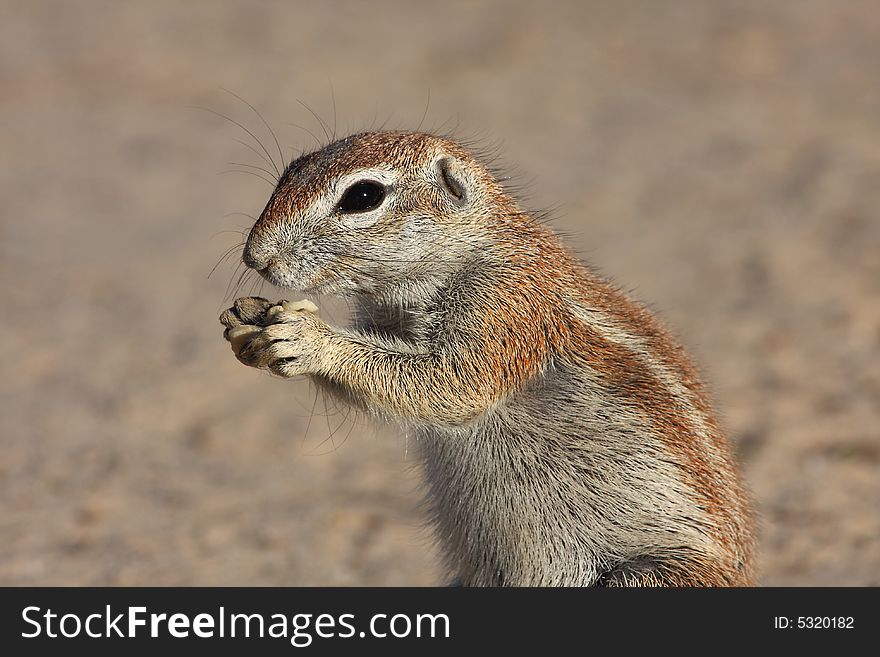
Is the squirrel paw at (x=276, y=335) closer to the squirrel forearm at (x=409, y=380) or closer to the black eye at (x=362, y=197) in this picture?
the squirrel forearm at (x=409, y=380)

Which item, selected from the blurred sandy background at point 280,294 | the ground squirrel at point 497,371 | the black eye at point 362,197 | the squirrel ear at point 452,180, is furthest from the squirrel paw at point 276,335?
the blurred sandy background at point 280,294

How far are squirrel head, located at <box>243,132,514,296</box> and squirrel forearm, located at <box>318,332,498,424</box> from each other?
231mm

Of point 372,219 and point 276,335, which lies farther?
point 372,219

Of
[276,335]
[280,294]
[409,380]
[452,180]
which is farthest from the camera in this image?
[280,294]

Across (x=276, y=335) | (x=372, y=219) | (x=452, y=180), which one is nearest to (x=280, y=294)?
(x=452, y=180)

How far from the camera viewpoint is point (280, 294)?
26.7ft

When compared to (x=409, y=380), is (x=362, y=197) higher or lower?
higher

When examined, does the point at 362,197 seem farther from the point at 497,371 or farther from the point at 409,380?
the point at 497,371

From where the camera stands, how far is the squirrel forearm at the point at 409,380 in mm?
3824

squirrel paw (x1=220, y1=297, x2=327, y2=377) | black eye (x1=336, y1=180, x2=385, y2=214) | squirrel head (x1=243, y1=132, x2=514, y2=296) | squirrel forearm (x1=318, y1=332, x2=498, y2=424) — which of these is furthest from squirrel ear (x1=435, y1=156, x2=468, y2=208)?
squirrel paw (x1=220, y1=297, x2=327, y2=377)

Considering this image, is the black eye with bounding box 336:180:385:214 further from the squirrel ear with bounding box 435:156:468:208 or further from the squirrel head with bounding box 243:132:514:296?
the squirrel ear with bounding box 435:156:468:208

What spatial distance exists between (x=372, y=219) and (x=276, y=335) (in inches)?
20.4

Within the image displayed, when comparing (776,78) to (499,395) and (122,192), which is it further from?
(499,395)

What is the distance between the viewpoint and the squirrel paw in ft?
12.1
